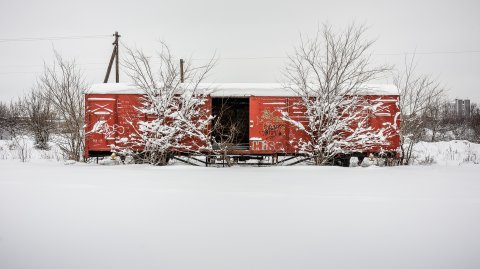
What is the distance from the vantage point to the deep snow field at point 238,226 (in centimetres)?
263

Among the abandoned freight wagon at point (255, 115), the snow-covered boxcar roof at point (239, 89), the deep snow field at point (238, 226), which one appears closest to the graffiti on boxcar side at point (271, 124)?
the abandoned freight wagon at point (255, 115)

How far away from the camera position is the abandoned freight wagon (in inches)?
410

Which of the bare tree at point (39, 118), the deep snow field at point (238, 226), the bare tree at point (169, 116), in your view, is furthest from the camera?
the bare tree at point (39, 118)

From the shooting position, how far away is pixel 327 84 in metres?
10.0

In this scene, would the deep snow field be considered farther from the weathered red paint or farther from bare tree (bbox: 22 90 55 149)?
bare tree (bbox: 22 90 55 149)

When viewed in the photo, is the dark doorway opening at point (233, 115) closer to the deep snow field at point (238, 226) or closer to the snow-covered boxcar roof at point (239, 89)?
the snow-covered boxcar roof at point (239, 89)

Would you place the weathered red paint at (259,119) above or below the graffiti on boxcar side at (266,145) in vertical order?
above

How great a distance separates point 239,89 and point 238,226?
7563 mm

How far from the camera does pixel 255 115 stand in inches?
412

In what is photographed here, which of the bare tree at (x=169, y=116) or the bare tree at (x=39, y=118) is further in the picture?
the bare tree at (x=39, y=118)

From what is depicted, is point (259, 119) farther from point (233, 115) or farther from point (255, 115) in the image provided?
point (233, 115)

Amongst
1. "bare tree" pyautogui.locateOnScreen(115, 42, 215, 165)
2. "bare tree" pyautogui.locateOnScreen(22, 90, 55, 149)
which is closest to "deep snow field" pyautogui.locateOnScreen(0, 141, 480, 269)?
"bare tree" pyautogui.locateOnScreen(115, 42, 215, 165)

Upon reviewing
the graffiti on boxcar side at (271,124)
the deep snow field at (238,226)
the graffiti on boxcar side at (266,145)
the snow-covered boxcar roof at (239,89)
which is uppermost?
the snow-covered boxcar roof at (239,89)

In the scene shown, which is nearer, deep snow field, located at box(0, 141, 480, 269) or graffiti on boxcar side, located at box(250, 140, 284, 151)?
deep snow field, located at box(0, 141, 480, 269)
